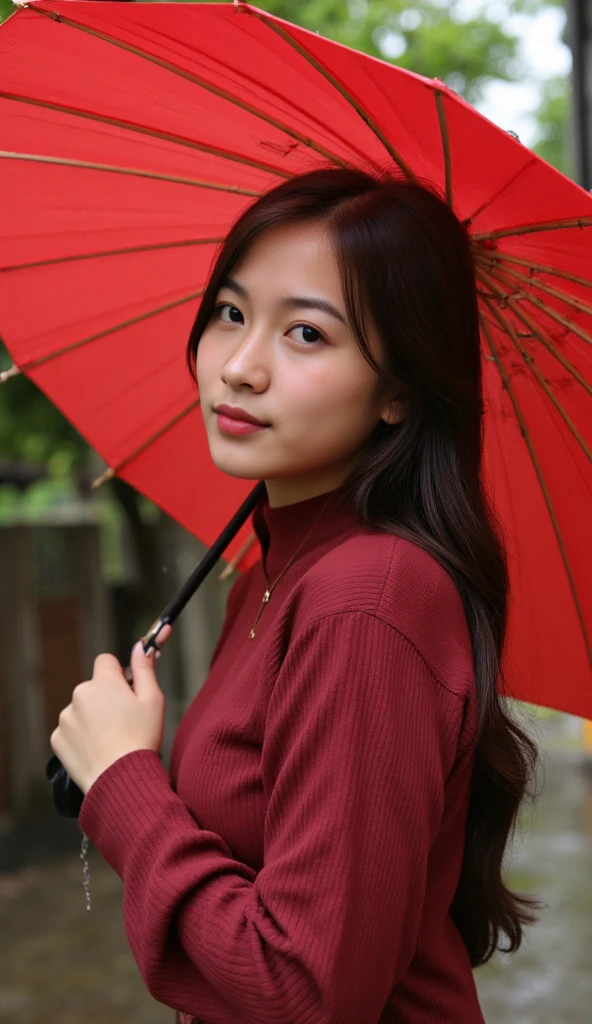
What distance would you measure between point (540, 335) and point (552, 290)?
10cm

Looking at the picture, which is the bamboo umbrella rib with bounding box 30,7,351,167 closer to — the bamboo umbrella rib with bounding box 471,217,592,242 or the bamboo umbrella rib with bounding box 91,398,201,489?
the bamboo umbrella rib with bounding box 471,217,592,242

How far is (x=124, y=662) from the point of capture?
730 centimetres

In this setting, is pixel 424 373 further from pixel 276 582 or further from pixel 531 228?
pixel 276 582

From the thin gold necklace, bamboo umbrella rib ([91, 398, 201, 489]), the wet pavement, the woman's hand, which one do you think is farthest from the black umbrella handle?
the wet pavement

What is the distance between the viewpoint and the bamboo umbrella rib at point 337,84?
1396 millimetres

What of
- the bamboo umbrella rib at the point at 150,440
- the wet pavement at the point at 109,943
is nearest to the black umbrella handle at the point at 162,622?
the bamboo umbrella rib at the point at 150,440

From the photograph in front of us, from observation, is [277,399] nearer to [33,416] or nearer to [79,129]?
[79,129]

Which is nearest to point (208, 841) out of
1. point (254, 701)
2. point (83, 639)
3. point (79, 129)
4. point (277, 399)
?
point (254, 701)

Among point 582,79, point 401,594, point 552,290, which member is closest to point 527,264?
point 552,290

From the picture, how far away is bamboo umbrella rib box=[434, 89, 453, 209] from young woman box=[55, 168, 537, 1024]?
0.04 m

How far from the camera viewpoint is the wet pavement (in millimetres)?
4484

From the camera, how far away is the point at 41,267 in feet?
7.25

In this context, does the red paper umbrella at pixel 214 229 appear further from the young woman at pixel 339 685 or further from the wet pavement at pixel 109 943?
the wet pavement at pixel 109 943

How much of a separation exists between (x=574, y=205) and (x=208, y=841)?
920 millimetres
